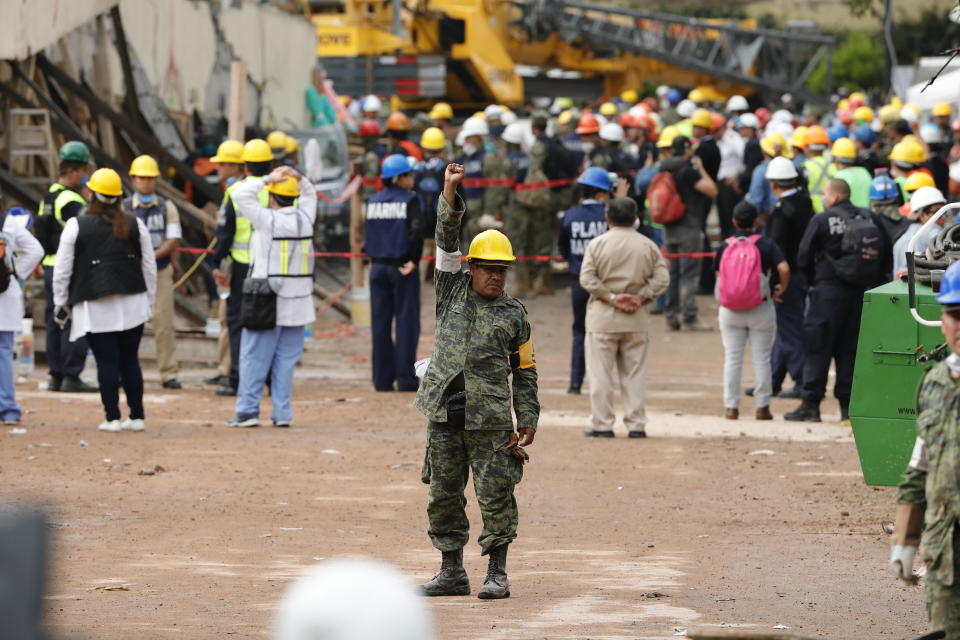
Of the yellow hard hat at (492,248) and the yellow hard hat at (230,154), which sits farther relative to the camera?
the yellow hard hat at (230,154)

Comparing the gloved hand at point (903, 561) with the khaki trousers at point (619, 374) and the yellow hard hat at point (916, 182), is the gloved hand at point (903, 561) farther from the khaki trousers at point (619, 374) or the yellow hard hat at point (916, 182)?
the yellow hard hat at point (916, 182)

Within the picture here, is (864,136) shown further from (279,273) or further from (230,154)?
(279,273)

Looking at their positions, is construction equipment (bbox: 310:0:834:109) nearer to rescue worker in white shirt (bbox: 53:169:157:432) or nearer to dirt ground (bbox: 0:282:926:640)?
dirt ground (bbox: 0:282:926:640)

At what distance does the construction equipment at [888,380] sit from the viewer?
841 centimetres

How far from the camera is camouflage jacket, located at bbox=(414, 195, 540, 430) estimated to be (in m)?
7.55

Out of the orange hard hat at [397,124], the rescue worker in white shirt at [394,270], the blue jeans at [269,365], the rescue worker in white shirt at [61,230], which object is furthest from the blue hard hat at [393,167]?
the orange hard hat at [397,124]

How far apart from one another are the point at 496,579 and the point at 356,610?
4961 millimetres

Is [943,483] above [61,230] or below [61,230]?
above

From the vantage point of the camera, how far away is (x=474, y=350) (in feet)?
24.9

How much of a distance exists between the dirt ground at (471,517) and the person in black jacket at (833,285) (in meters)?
0.51

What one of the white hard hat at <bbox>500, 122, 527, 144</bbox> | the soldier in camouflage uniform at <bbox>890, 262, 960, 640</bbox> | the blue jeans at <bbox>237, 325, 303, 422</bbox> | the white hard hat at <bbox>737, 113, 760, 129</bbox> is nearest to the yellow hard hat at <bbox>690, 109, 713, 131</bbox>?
the white hard hat at <bbox>737, 113, 760, 129</bbox>

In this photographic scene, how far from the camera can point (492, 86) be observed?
111ft

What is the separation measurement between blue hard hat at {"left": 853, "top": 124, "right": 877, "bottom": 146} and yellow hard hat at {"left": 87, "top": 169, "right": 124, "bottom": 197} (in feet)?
38.2

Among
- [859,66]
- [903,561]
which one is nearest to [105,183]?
[903,561]
